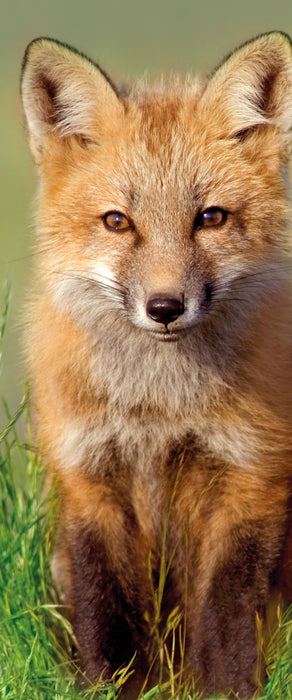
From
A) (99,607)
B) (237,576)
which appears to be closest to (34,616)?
(99,607)

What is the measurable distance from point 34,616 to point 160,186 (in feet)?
4.64

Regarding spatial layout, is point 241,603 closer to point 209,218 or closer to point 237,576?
point 237,576

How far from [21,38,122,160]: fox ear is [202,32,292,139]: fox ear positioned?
1.10ft

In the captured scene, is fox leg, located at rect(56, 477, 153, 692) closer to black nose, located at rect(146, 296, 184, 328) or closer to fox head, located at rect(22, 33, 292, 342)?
fox head, located at rect(22, 33, 292, 342)

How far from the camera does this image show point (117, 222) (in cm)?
368

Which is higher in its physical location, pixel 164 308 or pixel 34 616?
pixel 164 308

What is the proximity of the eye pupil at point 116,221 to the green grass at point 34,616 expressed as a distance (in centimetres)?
58

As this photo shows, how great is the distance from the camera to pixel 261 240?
3.74 metres

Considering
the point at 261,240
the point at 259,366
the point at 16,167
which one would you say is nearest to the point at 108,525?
the point at 259,366

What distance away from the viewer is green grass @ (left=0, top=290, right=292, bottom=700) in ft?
11.8

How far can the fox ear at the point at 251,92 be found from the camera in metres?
3.74

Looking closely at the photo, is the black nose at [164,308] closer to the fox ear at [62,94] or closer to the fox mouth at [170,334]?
the fox mouth at [170,334]

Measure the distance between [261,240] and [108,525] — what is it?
42.4 inches

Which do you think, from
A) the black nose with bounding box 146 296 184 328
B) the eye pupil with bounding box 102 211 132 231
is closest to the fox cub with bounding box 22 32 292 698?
the eye pupil with bounding box 102 211 132 231
